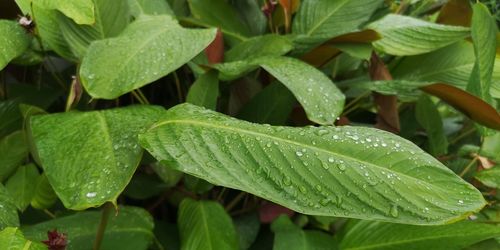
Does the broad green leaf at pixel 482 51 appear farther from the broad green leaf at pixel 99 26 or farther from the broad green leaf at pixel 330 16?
the broad green leaf at pixel 99 26

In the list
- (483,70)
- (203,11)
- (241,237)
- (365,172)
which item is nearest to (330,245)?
(241,237)

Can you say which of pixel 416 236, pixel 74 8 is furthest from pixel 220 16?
pixel 416 236

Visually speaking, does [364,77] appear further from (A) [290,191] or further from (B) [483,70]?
(A) [290,191]

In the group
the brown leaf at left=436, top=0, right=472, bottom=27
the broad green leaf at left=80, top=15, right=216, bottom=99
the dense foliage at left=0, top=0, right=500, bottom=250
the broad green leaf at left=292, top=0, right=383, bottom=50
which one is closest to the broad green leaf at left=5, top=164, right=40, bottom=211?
the dense foliage at left=0, top=0, right=500, bottom=250

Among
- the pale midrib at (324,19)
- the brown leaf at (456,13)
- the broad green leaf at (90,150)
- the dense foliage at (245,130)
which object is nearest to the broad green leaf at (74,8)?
the dense foliage at (245,130)

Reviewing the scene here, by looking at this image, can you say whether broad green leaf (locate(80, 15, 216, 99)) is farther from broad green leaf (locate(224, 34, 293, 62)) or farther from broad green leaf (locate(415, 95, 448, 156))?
broad green leaf (locate(415, 95, 448, 156))
